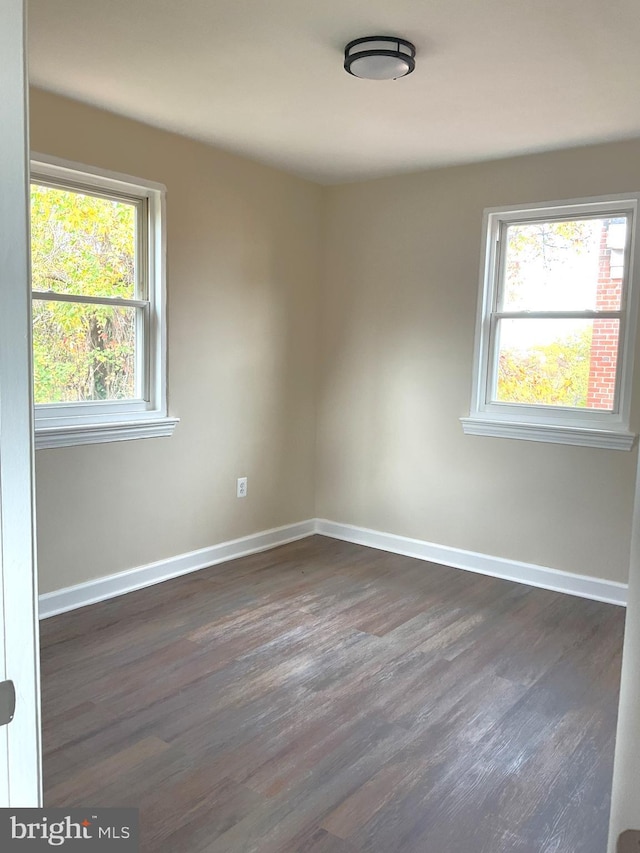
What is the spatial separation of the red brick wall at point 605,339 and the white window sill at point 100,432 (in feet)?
7.72

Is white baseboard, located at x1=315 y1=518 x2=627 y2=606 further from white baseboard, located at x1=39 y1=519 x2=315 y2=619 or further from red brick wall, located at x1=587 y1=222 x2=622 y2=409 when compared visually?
red brick wall, located at x1=587 y1=222 x2=622 y2=409

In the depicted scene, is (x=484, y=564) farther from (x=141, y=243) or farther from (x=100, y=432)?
(x=141, y=243)

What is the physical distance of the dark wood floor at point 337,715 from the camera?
6.41ft

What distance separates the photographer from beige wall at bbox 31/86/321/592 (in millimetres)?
3297

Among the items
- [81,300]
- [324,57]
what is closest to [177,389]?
[81,300]

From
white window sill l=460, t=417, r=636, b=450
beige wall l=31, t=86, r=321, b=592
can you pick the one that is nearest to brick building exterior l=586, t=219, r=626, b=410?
white window sill l=460, t=417, r=636, b=450

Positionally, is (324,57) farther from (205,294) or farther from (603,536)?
(603,536)

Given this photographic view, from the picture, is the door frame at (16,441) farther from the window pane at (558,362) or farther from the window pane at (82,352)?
the window pane at (558,362)

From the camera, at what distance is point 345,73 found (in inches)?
106

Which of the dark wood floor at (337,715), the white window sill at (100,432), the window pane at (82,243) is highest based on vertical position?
the window pane at (82,243)

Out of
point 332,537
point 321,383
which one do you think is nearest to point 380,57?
point 321,383

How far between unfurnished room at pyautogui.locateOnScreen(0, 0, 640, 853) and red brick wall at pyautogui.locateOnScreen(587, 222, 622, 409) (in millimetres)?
20

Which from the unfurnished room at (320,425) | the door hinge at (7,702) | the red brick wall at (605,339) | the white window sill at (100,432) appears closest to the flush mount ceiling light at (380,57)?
the unfurnished room at (320,425)

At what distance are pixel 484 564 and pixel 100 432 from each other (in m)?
2.39
